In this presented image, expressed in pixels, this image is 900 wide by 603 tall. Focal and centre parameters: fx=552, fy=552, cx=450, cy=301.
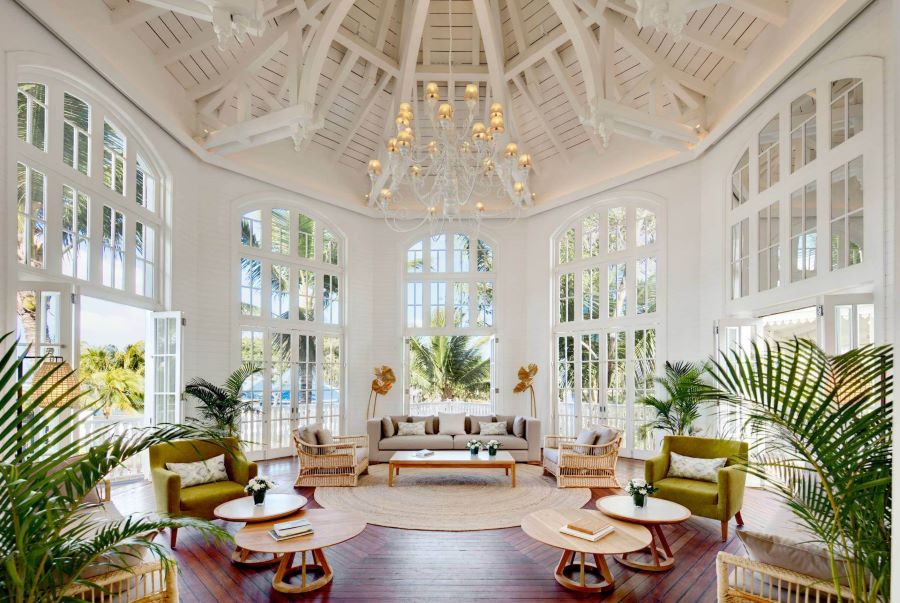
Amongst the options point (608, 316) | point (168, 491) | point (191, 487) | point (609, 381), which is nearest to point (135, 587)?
point (168, 491)

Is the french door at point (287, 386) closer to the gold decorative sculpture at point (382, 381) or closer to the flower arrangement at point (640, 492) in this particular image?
the gold decorative sculpture at point (382, 381)

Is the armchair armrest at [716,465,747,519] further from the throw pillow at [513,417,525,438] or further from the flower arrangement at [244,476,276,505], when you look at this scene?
the flower arrangement at [244,476,276,505]

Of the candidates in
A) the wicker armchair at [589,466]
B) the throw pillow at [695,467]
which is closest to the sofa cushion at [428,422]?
the wicker armchair at [589,466]

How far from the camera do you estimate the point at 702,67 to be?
7.66m

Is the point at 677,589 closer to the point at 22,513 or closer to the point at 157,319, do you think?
the point at 22,513

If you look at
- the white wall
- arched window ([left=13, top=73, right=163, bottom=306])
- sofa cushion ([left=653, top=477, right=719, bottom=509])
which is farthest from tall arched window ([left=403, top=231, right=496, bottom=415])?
sofa cushion ([left=653, top=477, right=719, bottom=509])

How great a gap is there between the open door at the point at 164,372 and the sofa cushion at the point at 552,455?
4957 mm

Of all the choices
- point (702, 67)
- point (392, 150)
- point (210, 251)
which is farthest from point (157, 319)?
point (702, 67)

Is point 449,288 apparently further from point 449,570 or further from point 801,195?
point 449,570

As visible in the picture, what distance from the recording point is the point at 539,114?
9727 millimetres

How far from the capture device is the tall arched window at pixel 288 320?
30.3 ft

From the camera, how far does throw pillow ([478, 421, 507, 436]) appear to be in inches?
347

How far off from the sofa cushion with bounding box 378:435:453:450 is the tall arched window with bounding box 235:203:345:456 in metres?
2.13

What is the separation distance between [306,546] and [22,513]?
2.16 m
